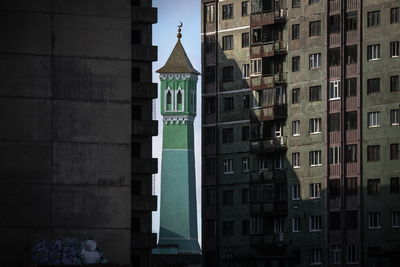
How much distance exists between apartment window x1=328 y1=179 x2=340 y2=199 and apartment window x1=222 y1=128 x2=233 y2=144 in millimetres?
17384

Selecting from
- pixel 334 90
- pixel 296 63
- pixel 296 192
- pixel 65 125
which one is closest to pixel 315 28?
pixel 296 63

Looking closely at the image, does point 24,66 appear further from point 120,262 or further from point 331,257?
point 331,257

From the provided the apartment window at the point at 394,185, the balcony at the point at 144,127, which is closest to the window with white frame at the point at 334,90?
the apartment window at the point at 394,185

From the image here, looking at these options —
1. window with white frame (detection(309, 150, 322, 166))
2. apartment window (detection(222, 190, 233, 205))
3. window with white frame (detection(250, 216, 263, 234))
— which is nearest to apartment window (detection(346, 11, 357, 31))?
window with white frame (detection(309, 150, 322, 166))

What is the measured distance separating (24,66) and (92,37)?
5.78 meters

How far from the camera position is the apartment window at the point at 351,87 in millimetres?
176250

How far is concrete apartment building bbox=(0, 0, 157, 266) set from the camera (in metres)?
143

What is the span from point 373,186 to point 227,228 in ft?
74.4

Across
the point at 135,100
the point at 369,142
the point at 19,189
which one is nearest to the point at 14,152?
the point at 19,189

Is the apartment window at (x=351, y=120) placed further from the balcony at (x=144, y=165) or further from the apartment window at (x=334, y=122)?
the balcony at (x=144, y=165)

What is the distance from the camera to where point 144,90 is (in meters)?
153

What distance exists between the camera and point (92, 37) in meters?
146

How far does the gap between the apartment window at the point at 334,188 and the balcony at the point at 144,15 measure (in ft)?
104

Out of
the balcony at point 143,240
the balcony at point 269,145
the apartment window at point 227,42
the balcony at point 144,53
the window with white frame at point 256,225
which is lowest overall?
the balcony at point 143,240
